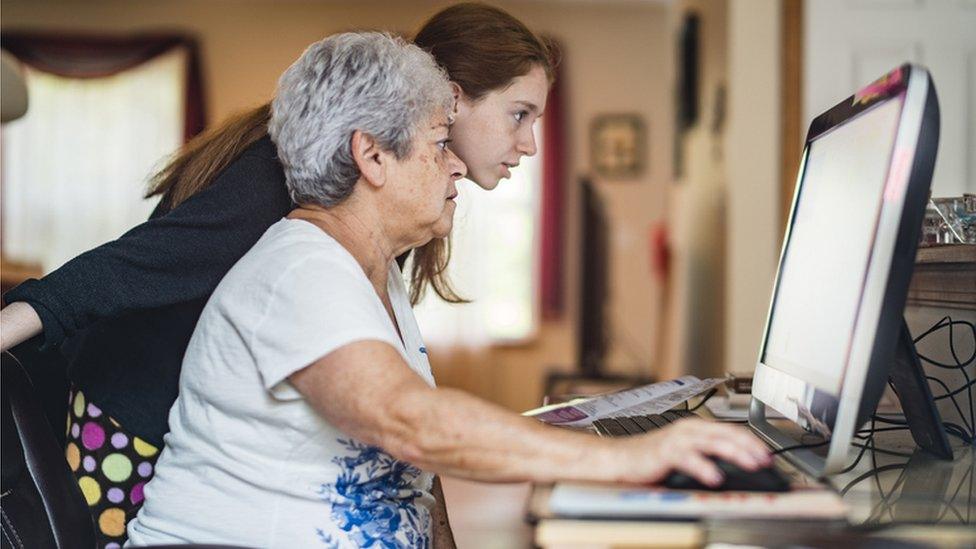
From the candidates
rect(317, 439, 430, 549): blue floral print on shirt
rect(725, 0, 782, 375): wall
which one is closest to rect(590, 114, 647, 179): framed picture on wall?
rect(725, 0, 782, 375): wall

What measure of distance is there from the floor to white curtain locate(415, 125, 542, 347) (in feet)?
6.13

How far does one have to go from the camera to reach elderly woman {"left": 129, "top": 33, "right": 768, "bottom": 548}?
955mm

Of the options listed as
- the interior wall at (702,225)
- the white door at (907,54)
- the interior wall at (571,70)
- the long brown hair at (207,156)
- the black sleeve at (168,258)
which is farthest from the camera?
the interior wall at (571,70)

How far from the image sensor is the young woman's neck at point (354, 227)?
1.28 m

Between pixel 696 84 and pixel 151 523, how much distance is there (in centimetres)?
457

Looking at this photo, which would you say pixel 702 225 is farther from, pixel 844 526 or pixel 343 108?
pixel 844 526

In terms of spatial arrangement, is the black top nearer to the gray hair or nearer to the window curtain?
the gray hair

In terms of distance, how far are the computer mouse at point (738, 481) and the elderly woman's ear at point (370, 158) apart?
55cm

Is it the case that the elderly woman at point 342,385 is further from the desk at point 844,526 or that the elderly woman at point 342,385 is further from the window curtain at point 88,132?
the window curtain at point 88,132

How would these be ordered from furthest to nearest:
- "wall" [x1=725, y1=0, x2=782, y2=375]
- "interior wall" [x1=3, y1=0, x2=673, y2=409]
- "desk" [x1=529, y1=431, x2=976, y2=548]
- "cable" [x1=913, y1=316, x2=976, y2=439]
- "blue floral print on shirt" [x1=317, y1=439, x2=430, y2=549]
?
"interior wall" [x1=3, y1=0, x2=673, y2=409] < "wall" [x1=725, y1=0, x2=782, y2=375] < "cable" [x1=913, y1=316, x2=976, y2=439] < "blue floral print on shirt" [x1=317, y1=439, x2=430, y2=549] < "desk" [x1=529, y1=431, x2=976, y2=548]

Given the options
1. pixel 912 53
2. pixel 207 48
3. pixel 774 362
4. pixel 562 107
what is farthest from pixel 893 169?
pixel 207 48

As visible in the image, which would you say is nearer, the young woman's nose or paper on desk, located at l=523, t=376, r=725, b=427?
paper on desk, located at l=523, t=376, r=725, b=427

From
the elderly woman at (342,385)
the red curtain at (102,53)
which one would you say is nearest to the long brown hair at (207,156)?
the elderly woman at (342,385)

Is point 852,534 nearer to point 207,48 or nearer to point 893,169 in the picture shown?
point 893,169
